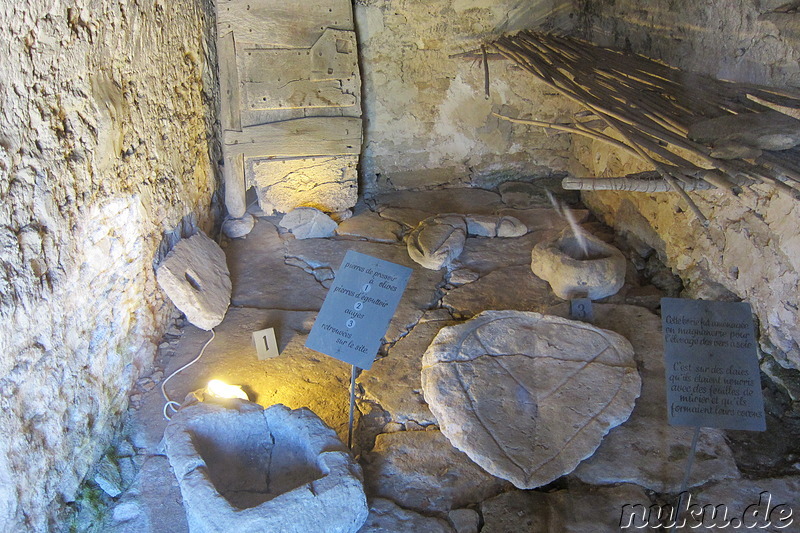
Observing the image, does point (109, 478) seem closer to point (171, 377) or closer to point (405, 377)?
point (171, 377)

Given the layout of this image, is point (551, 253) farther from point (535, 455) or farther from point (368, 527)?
point (368, 527)

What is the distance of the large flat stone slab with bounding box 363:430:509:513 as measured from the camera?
2.76 m

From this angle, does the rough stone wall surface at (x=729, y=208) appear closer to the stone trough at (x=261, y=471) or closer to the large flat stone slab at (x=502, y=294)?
the large flat stone slab at (x=502, y=294)

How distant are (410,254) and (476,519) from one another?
226 centimetres

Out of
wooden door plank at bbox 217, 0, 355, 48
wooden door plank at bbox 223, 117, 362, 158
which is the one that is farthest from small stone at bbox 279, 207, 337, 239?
wooden door plank at bbox 217, 0, 355, 48

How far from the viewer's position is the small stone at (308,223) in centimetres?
486

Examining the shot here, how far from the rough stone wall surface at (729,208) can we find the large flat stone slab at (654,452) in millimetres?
641

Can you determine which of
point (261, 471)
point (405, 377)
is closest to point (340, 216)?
point (405, 377)

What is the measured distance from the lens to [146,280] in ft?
11.7

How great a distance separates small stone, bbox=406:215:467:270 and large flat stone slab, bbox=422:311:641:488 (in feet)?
2.89

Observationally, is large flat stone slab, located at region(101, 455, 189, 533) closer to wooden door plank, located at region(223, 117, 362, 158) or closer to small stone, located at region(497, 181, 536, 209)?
wooden door plank, located at region(223, 117, 362, 158)

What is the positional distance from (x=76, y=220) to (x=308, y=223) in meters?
2.20

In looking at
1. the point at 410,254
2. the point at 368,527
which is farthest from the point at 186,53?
the point at 368,527

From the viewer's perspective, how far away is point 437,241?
4484mm
